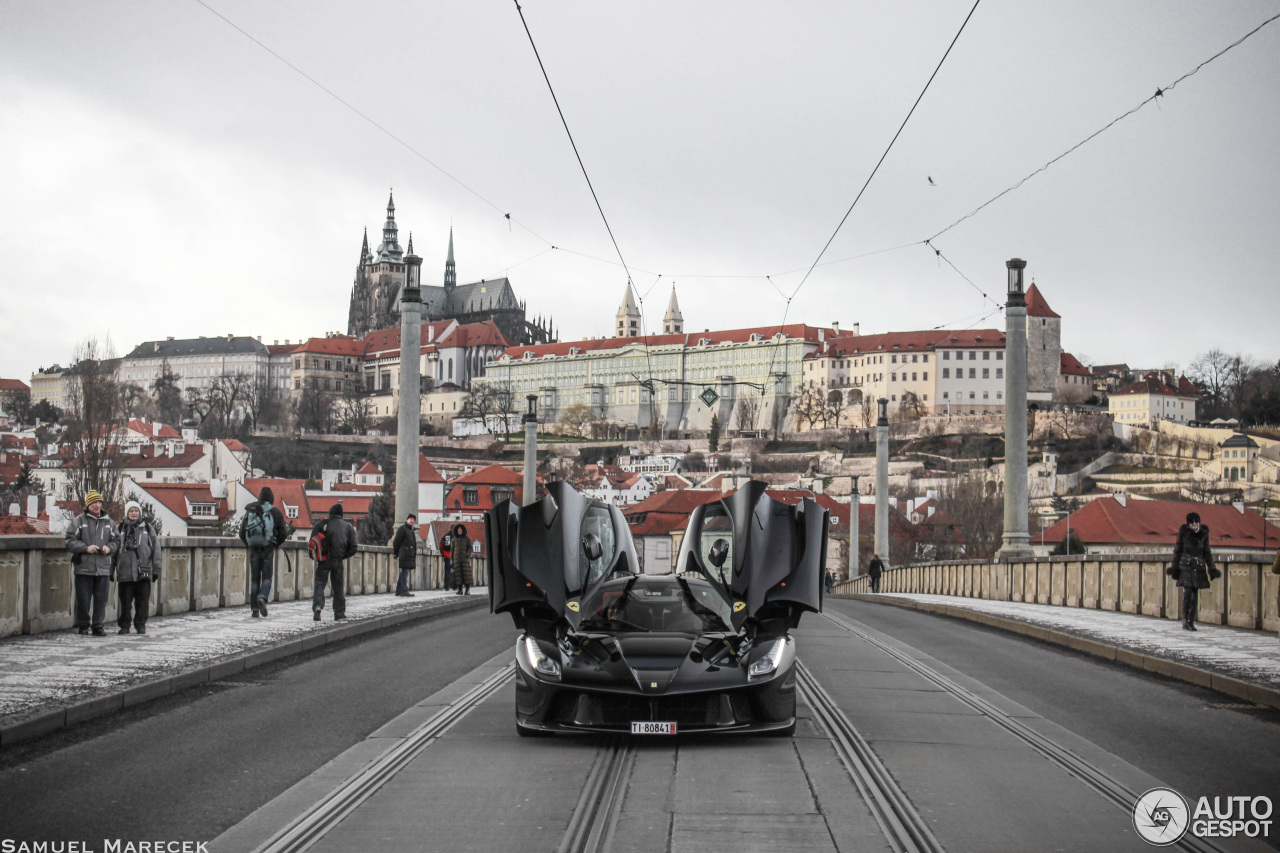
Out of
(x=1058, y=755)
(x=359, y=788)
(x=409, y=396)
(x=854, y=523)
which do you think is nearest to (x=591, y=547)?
(x=359, y=788)

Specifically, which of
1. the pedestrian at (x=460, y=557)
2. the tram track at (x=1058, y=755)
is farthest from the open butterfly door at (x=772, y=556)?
the pedestrian at (x=460, y=557)

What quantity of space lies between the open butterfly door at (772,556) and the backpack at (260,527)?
9.54 meters

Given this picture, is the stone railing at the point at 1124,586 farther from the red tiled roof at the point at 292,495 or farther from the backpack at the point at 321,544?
the red tiled roof at the point at 292,495

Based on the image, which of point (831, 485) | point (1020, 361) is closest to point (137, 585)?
point (1020, 361)

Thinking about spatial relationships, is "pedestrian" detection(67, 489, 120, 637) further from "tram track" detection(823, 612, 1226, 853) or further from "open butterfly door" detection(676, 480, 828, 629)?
"tram track" detection(823, 612, 1226, 853)

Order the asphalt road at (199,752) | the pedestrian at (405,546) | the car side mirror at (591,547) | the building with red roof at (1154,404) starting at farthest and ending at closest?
the building with red roof at (1154,404) < the pedestrian at (405,546) < the car side mirror at (591,547) < the asphalt road at (199,752)

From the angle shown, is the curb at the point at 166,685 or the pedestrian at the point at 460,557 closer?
the curb at the point at 166,685

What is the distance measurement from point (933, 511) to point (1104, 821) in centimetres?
11315

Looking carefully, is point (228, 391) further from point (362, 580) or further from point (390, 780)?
point (390, 780)

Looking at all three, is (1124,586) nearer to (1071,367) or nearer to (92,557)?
(92,557)

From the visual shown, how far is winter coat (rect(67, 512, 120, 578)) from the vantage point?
15336 millimetres

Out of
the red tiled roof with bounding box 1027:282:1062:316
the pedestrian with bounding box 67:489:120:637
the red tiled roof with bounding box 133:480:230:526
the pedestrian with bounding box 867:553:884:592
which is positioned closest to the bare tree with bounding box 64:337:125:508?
the red tiled roof with bounding box 133:480:230:526

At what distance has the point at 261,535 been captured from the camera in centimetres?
1866

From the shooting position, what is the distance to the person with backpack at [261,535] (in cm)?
1869
